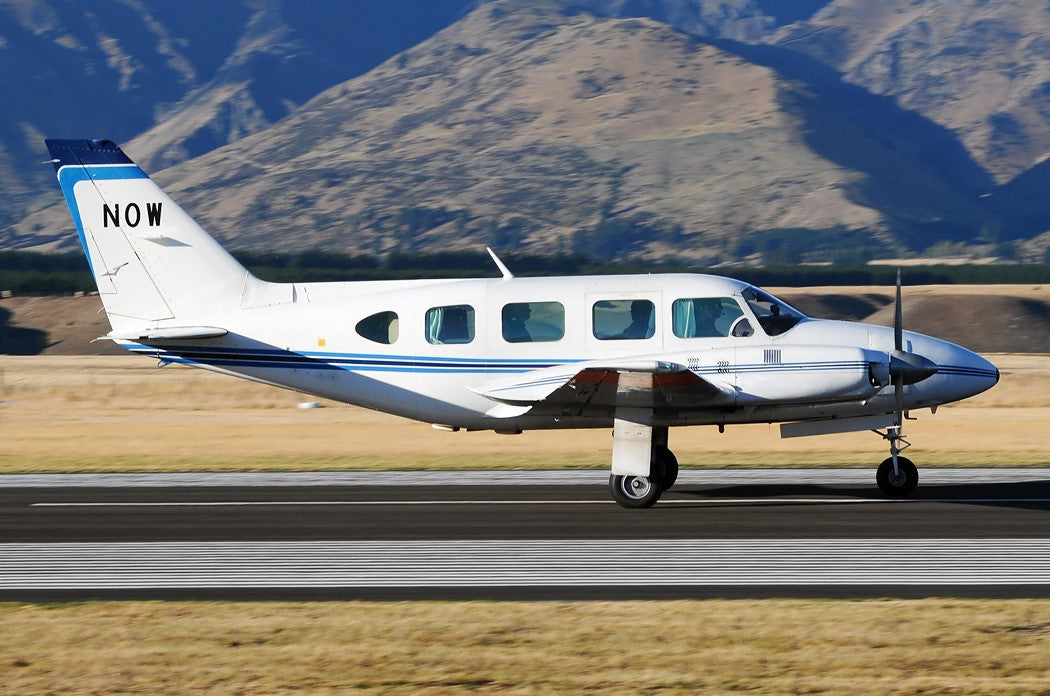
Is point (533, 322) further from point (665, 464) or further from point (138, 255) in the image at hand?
point (138, 255)

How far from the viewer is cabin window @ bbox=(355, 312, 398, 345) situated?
58.2 ft

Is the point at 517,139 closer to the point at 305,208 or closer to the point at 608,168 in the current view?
the point at 608,168

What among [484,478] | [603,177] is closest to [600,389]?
[484,478]

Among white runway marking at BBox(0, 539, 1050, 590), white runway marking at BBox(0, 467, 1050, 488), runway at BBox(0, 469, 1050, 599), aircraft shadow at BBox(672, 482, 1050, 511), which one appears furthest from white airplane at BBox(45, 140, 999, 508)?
white runway marking at BBox(0, 539, 1050, 590)

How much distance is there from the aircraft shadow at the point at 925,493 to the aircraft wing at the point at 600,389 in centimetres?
194

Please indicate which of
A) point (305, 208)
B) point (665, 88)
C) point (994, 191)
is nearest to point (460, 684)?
point (305, 208)

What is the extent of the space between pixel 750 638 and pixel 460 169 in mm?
154498

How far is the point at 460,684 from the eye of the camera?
868 cm

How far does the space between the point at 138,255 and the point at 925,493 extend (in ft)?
35.6

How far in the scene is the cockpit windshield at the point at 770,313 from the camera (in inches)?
659

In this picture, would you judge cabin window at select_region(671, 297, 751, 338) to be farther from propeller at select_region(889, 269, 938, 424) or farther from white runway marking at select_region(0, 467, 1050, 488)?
white runway marking at select_region(0, 467, 1050, 488)

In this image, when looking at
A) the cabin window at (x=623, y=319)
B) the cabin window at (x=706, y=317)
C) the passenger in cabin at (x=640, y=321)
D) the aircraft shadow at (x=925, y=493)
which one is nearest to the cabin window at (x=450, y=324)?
the cabin window at (x=623, y=319)

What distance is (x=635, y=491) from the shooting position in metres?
16.6

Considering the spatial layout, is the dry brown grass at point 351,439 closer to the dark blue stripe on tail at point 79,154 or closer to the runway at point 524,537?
the runway at point 524,537
